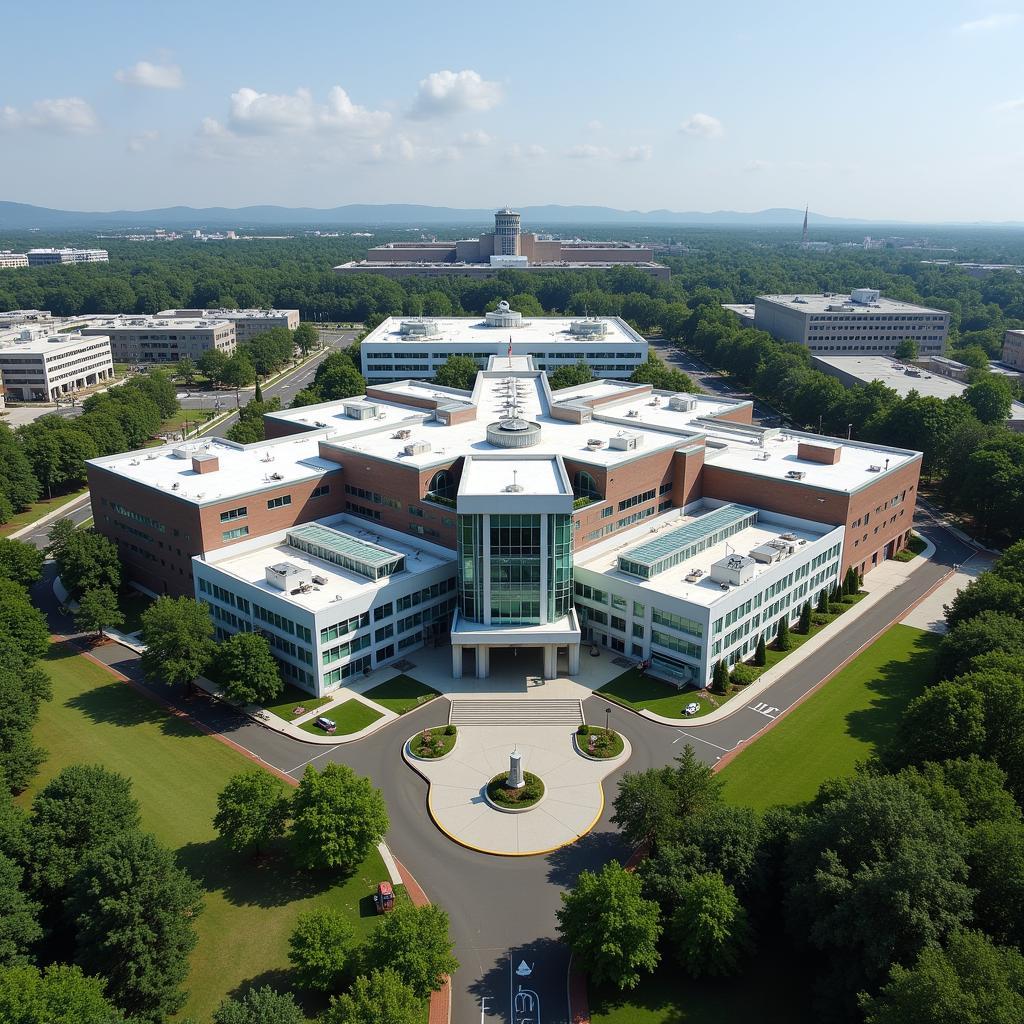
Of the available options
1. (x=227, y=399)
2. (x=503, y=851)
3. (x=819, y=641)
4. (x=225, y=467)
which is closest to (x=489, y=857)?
(x=503, y=851)

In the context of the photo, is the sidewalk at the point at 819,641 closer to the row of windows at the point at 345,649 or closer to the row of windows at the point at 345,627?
the row of windows at the point at 345,649

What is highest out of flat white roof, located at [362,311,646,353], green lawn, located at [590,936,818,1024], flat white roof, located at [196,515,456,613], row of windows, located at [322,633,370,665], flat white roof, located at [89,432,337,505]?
flat white roof, located at [362,311,646,353]

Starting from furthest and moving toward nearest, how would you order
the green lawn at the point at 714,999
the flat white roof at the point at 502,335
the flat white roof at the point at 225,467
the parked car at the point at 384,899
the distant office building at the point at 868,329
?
1. the distant office building at the point at 868,329
2. the flat white roof at the point at 502,335
3. the flat white roof at the point at 225,467
4. the parked car at the point at 384,899
5. the green lawn at the point at 714,999

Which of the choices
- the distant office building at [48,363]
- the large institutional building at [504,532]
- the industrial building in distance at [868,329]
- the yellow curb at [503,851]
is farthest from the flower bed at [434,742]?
the industrial building in distance at [868,329]

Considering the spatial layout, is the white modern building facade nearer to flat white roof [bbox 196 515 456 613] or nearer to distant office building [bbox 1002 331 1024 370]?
flat white roof [bbox 196 515 456 613]

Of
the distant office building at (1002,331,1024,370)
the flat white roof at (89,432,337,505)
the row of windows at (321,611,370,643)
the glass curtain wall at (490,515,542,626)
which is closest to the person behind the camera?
the row of windows at (321,611,370,643)

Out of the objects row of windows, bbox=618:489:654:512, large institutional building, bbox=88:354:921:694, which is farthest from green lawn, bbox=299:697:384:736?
row of windows, bbox=618:489:654:512

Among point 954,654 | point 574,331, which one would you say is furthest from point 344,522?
point 574,331
